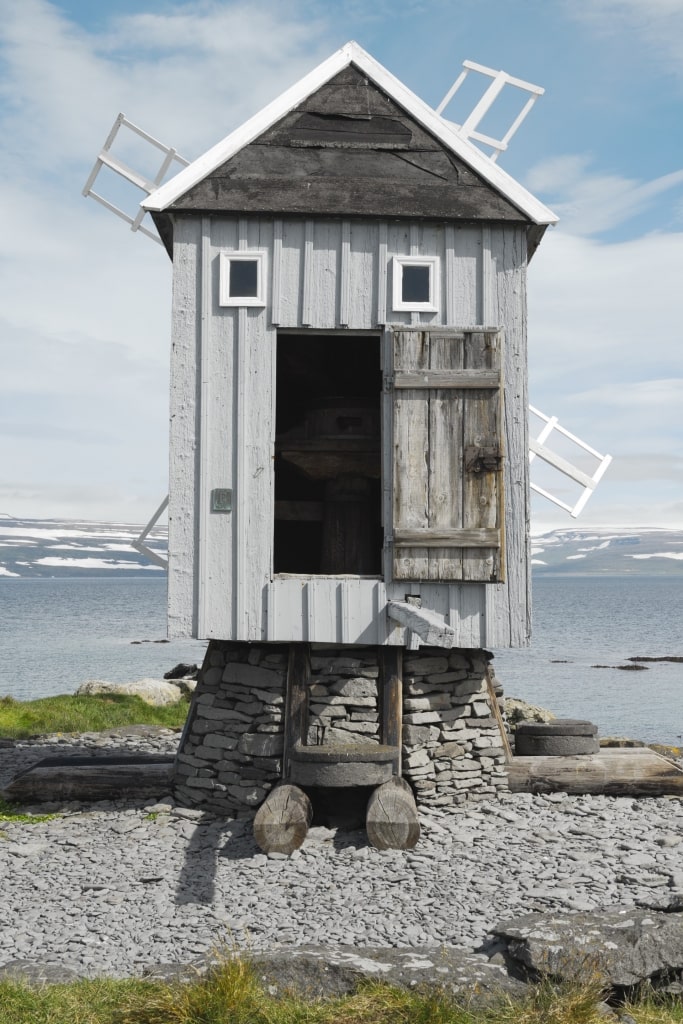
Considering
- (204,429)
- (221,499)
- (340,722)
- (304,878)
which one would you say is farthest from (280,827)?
(204,429)

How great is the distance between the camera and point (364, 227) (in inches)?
397

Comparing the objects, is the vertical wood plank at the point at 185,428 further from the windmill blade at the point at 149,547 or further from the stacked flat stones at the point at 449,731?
the stacked flat stones at the point at 449,731

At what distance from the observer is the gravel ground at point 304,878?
731 cm

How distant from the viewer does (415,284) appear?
396 inches

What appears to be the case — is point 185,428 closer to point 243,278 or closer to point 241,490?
point 241,490

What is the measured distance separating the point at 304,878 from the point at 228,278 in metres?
5.86

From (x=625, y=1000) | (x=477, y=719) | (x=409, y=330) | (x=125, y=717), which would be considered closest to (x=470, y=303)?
(x=409, y=330)

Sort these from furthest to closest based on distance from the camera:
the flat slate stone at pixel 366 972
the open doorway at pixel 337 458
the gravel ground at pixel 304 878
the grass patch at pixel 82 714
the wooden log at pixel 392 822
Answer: the grass patch at pixel 82 714 < the open doorway at pixel 337 458 < the wooden log at pixel 392 822 < the gravel ground at pixel 304 878 < the flat slate stone at pixel 366 972

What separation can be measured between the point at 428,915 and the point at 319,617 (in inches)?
124

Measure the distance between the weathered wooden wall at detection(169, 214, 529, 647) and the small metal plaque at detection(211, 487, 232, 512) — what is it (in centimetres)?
6

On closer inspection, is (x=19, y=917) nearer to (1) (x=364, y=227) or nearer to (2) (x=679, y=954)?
(2) (x=679, y=954)

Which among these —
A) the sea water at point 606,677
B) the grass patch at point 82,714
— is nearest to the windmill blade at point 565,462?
the grass patch at point 82,714

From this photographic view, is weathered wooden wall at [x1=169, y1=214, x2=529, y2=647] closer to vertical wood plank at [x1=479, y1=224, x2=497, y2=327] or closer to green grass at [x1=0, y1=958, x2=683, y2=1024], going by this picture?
vertical wood plank at [x1=479, y1=224, x2=497, y2=327]

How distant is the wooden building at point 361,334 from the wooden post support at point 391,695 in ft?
0.57
